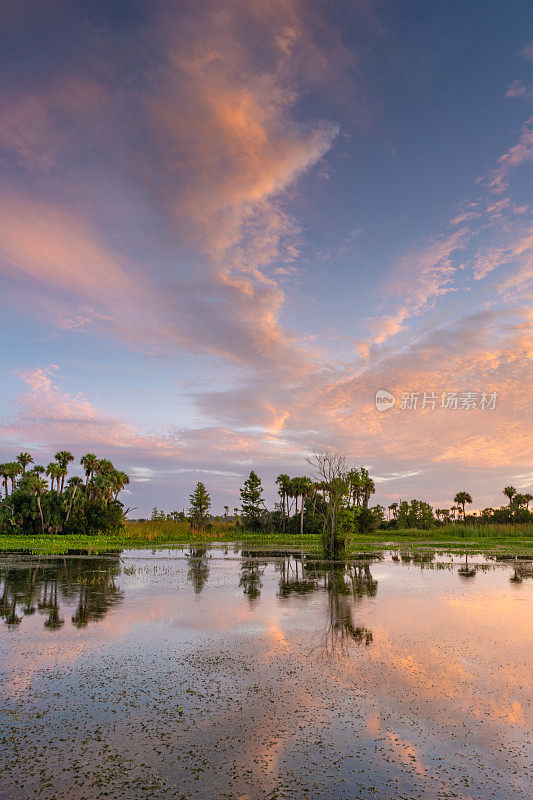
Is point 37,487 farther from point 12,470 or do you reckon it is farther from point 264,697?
point 264,697

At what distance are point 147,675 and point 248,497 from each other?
7746 centimetres

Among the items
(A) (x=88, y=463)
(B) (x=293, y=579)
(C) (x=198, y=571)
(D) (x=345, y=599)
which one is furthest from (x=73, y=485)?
(D) (x=345, y=599)

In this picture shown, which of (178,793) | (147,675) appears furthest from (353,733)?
(147,675)

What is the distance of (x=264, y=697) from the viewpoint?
8961mm

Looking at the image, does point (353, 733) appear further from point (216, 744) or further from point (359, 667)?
point (359, 667)

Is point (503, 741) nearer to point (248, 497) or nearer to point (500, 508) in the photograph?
point (248, 497)

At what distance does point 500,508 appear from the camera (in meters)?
122

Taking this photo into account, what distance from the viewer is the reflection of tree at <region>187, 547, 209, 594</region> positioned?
943 inches

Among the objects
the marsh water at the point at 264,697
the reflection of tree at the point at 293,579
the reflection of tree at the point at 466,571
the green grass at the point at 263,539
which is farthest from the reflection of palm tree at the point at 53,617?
the green grass at the point at 263,539

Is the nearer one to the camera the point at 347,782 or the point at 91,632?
the point at 347,782

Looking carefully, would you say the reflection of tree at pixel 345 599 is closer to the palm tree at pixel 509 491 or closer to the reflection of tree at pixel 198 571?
the reflection of tree at pixel 198 571

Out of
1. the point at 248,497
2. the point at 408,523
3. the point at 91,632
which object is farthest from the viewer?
the point at 408,523

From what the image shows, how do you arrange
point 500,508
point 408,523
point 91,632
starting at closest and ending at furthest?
point 91,632 < point 408,523 < point 500,508

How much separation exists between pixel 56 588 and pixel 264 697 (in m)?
Result: 15.7
